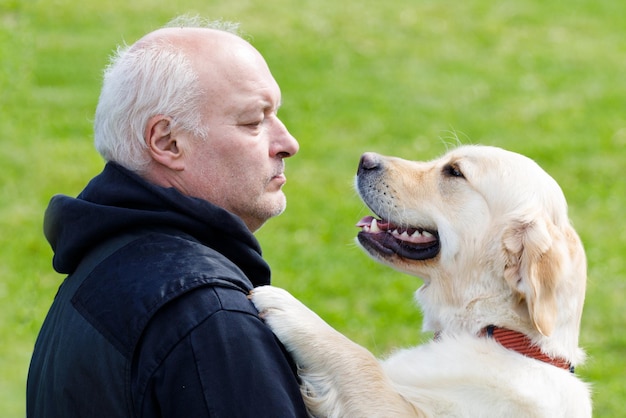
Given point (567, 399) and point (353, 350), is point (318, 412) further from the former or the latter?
point (567, 399)

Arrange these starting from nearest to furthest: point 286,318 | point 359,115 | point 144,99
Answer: point 144,99, point 286,318, point 359,115

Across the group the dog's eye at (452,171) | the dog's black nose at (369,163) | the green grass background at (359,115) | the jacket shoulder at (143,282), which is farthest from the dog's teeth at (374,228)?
the green grass background at (359,115)

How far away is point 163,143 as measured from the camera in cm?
352

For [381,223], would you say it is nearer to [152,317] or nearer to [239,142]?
[239,142]

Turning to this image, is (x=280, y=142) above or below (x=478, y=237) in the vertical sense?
above

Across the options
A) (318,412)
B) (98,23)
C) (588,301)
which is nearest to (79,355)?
(318,412)

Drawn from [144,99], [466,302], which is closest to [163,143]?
A: [144,99]

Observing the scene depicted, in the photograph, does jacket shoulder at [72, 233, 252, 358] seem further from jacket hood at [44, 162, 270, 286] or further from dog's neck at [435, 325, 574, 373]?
dog's neck at [435, 325, 574, 373]

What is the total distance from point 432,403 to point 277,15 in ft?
42.0

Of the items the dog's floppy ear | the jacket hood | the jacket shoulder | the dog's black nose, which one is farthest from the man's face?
the dog's floppy ear

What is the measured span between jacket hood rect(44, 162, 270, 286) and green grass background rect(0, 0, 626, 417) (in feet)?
14.2

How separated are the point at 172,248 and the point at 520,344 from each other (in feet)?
5.25

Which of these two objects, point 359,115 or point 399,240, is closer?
point 399,240

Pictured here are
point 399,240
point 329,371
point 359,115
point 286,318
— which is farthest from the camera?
point 359,115
